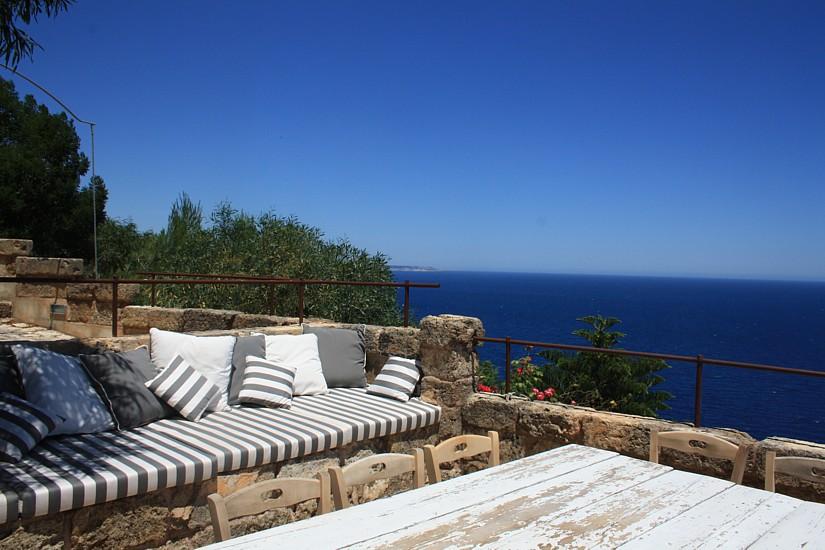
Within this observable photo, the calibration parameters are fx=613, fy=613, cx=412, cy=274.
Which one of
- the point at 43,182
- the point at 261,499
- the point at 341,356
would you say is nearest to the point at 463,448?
the point at 261,499

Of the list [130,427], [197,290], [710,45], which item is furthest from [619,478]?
[710,45]

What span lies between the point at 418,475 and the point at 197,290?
8.39 metres

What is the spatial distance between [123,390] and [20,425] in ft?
2.36

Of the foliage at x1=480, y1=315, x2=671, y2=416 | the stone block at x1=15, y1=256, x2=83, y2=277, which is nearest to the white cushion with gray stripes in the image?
the foliage at x1=480, y1=315, x2=671, y2=416

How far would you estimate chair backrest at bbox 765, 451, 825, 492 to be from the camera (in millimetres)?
2443

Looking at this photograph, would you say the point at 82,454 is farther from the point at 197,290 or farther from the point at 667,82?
the point at 667,82

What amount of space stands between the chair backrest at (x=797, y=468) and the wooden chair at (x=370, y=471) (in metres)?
1.44

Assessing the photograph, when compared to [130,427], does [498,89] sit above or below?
above

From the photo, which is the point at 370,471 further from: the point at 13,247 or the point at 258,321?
the point at 13,247

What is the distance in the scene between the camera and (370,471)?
7.67ft

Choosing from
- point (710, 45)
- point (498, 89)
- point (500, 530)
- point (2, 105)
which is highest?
point (710, 45)

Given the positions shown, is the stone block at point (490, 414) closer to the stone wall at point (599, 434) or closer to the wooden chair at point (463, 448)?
the stone wall at point (599, 434)

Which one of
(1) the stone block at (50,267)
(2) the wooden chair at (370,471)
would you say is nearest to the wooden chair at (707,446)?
(2) the wooden chair at (370,471)

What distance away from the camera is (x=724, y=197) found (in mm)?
38844
